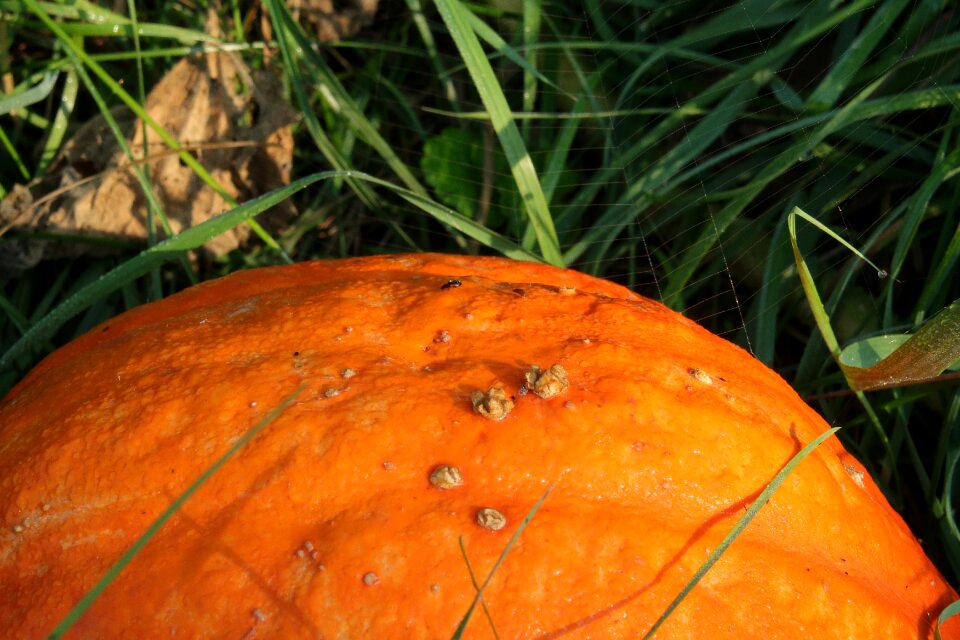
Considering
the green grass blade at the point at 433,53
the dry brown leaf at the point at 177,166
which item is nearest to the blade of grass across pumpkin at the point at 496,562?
the dry brown leaf at the point at 177,166

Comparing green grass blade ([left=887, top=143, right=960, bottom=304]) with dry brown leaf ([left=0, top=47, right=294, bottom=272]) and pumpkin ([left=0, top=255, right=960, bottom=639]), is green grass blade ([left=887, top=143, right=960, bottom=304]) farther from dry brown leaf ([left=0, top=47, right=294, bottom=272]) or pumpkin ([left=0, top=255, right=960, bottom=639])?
dry brown leaf ([left=0, top=47, right=294, bottom=272])

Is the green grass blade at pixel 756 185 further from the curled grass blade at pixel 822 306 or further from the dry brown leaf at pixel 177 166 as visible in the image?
the dry brown leaf at pixel 177 166

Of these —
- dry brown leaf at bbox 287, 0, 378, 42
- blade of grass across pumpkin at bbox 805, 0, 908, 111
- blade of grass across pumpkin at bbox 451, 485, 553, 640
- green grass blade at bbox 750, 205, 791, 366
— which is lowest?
green grass blade at bbox 750, 205, 791, 366

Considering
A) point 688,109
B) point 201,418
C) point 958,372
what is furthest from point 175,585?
point 688,109

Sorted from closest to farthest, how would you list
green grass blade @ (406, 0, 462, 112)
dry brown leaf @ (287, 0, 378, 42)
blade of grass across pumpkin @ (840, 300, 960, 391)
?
blade of grass across pumpkin @ (840, 300, 960, 391)
green grass blade @ (406, 0, 462, 112)
dry brown leaf @ (287, 0, 378, 42)

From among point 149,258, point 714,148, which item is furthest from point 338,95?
point 714,148

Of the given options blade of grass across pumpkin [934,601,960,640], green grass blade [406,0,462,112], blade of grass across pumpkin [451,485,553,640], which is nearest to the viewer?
blade of grass across pumpkin [451,485,553,640]

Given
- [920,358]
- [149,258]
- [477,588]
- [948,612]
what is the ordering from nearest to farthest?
[477,588] → [948,612] → [920,358] → [149,258]

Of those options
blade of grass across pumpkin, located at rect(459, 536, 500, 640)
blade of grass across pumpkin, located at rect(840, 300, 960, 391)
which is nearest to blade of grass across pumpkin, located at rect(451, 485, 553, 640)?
A: blade of grass across pumpkin, located at rect(459, 536, 500, 640)

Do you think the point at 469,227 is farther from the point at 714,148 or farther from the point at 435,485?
the point at 435,485
